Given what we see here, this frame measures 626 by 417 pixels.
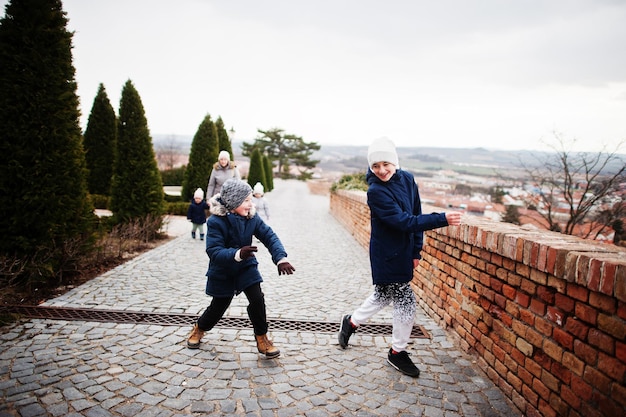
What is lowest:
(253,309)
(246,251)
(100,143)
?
(253,309)

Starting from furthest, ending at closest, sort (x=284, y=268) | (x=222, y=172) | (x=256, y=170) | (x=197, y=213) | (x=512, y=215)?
(x=256, y=170) < (x=512, y=215) < (x=197, y=213) < (x=222, y=172) < (x=284, y=268)

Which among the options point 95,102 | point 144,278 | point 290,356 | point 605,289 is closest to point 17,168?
point 144,278

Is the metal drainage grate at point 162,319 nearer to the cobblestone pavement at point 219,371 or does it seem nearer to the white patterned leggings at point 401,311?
the cobblestone pavement at point 219,371

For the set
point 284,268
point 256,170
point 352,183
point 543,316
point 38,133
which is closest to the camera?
point 543,316

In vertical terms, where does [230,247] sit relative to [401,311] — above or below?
above

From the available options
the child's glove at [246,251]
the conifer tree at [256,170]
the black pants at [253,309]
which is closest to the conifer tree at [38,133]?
the black pants at [253,309]

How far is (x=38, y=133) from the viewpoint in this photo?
5.05m

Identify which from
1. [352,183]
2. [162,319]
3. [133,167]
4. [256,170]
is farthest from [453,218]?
[256,170]

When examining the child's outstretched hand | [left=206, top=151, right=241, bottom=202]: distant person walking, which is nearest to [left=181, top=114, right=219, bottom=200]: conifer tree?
[left=206, top=151, right=241, bottom=202]: distant person walking

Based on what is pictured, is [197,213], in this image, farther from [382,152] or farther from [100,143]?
[100,143]

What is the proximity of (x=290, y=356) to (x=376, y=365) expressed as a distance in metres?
0.80

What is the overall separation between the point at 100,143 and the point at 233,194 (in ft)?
54.8

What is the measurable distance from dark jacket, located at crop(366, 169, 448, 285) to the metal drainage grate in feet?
4.01

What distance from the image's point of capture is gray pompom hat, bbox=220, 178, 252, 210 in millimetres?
3285
